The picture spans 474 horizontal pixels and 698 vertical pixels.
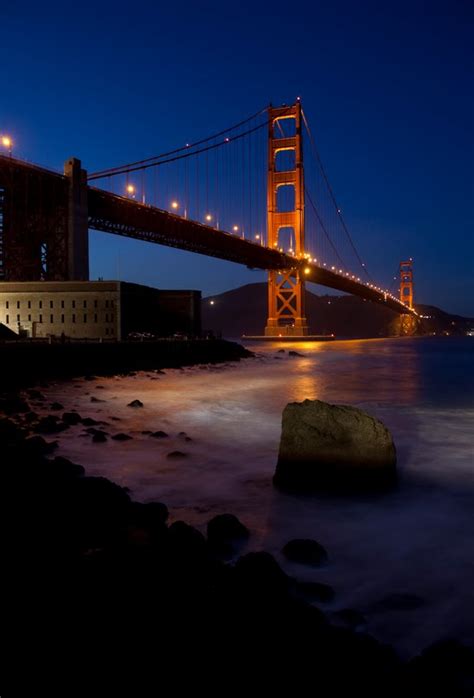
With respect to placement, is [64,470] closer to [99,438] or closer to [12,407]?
[99,438]

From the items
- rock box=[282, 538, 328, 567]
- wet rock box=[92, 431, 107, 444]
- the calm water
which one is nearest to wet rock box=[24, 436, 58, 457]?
the calm water

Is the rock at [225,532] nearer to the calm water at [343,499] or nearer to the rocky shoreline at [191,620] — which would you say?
the calm water at [343,499]

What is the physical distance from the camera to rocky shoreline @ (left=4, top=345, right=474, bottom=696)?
82.6 inches

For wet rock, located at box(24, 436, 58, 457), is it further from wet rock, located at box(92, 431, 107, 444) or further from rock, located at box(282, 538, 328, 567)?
rock, located at box(282, 538, 328, 567)

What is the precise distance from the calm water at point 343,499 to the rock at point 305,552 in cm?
8

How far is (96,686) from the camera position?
193 cm

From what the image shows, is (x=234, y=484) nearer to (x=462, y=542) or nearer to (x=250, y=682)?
(x=462, y=542)

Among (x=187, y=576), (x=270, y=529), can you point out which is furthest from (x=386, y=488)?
(x=187, y=576)

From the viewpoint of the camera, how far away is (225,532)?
4031mm

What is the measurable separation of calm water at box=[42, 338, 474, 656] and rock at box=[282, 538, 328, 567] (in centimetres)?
8

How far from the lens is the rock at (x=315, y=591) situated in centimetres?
322

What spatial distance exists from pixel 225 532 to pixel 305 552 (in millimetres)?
637

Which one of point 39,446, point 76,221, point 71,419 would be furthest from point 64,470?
point 76,221

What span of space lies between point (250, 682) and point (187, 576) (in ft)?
2.59
